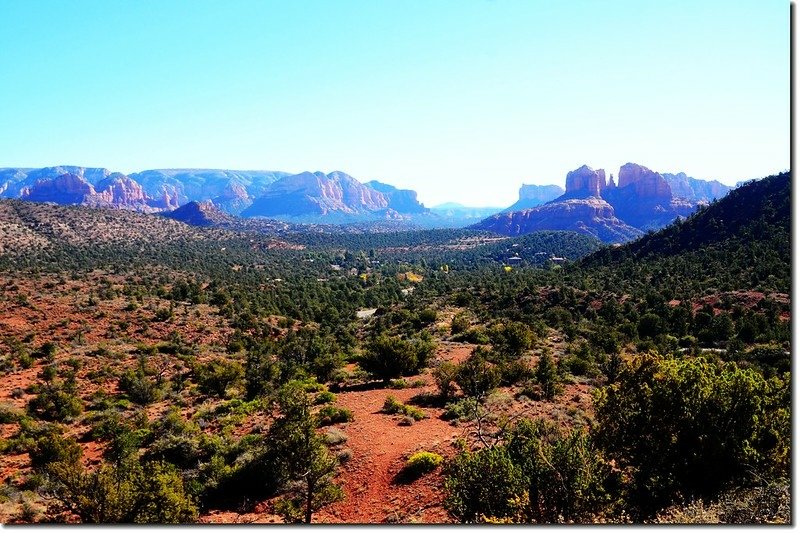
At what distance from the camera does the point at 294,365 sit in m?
34.2

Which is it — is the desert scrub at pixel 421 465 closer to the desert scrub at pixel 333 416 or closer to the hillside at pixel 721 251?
the desert scrub at pixel 333 416

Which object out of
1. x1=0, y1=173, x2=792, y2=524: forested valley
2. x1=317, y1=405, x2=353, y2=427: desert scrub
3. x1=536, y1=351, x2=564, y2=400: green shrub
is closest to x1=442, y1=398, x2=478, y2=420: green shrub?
x1=0, y1=173, x2=792, y2=524: forested valley

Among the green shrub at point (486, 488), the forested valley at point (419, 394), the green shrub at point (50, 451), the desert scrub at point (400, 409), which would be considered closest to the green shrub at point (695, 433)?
the forested valley at point (419, 394)

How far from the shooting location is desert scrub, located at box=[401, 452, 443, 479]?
15.3m

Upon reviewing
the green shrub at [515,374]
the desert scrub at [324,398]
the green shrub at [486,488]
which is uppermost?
the green shrub at [486,488]

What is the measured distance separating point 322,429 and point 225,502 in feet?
16.5

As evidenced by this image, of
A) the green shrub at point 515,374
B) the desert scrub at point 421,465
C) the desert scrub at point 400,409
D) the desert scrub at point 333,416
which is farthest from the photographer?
the green shrub at point 515,374

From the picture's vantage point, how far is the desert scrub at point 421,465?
15305 millimetres

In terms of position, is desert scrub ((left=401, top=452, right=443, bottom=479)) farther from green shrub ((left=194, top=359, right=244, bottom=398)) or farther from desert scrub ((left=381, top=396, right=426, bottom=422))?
green shrub ((left=194, top=359, right=244, bottom=398))

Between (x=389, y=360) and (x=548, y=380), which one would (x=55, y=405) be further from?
(x=548, y=380)

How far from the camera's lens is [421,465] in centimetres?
1549

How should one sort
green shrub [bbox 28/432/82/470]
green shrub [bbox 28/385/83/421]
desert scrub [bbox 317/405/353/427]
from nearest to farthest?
green shrub [bbox 28/432/82/470], desert scrub [bbox 317/405/353/427], green shrub [bbox 28/385/83/421]

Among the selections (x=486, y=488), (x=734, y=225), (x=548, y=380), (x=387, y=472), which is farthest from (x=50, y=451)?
(x=734, y=225)

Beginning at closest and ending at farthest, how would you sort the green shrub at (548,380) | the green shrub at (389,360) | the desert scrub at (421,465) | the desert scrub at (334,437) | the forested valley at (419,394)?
1. the forested valley at (419,394)
2. the desert scrub at (421,465)
3. the desert scrub at (334,437)
4. the green shrub at (548,380)
5. the green shrub at (389,360)
